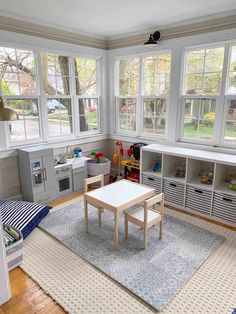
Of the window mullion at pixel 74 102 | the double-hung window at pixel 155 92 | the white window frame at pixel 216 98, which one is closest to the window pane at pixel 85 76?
the window mullion at pixel 74 102

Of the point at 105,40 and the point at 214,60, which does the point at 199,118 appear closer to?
the point at 214,60

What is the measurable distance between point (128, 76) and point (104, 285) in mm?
3513

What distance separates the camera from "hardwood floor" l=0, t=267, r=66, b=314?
1.82 m

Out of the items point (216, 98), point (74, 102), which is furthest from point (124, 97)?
point (216, 98)

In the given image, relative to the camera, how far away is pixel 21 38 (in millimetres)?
3262

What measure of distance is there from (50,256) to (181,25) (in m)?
3.50

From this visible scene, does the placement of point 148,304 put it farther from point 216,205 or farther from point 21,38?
point 21,38

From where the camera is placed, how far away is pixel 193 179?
3.45 meters

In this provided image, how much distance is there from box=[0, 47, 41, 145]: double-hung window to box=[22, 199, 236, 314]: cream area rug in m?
1.72

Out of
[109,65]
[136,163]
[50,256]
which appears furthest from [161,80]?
[50,256]

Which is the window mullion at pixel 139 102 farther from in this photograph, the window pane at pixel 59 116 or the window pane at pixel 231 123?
the window pane at pixel 231 123

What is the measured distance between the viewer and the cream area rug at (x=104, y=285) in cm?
183

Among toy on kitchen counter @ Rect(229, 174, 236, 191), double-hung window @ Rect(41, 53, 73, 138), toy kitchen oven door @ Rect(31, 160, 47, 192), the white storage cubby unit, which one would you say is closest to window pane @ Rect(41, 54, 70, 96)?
double-hung window @ Rect(41, 53, 73, 138)

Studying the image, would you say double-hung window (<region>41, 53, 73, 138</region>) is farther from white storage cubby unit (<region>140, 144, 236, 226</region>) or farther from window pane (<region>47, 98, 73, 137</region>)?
white storage cubby unit (<region>140, 144, 236, 226</region>)
